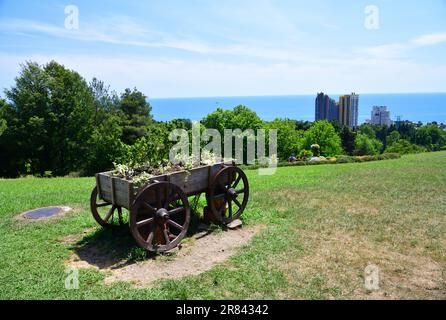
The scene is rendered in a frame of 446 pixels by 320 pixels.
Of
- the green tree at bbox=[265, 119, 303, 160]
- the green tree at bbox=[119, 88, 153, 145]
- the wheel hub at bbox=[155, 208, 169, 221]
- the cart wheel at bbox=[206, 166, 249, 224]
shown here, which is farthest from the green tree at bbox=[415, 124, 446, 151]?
the wheel hub at bbox=[155, 208, 169, 221]

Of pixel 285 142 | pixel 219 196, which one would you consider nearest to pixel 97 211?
pixel 219 196

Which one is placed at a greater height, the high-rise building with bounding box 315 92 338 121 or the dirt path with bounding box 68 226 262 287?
the high-rise building with bounding box 315 92 338 121

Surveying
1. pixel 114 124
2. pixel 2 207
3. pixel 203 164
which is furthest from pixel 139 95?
pixel 203 164

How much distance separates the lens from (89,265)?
691 centimetres

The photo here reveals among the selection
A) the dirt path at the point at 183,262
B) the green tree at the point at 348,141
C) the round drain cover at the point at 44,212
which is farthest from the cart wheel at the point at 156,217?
the green tree at the point at 348,141

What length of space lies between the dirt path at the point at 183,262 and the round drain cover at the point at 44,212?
11.8 feet

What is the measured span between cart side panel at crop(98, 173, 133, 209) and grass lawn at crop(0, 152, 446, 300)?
1.09m

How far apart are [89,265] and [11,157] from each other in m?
32.6

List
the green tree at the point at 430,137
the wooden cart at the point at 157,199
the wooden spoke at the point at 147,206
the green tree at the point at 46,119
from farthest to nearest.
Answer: the green tree at the point at 430,137 < the green tree at the point at 46,119 < the wooden spoke at the point at 147,206 < the wooden cart at the point at 157,199

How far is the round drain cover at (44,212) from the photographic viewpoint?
10.1 meters

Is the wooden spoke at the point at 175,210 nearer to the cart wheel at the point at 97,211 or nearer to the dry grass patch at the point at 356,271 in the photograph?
the cart wheel at the point at 97,211

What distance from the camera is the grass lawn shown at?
5.73m

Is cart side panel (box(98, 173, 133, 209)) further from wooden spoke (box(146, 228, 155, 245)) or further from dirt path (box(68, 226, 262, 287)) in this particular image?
dirt path (box(68, 226, 262, 287))
